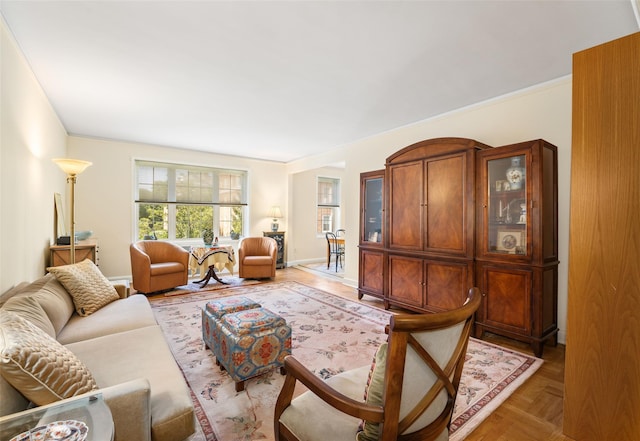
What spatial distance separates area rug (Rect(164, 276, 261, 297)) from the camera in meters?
4.69

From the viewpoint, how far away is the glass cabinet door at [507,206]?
2.80 metres

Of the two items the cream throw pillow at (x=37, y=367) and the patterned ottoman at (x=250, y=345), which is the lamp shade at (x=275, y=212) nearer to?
the patterned ottoman at (x=250, y=345)

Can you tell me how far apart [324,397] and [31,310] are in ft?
5.99

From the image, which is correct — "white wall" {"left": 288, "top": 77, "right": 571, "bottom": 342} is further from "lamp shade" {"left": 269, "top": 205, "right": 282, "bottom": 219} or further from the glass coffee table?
the glass coffee table

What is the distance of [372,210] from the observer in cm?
437

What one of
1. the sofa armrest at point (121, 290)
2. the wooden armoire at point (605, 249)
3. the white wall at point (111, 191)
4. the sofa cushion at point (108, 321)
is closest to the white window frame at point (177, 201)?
the white wall at point (111, 191)

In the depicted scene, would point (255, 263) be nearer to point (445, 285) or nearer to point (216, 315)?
point (216, 315)

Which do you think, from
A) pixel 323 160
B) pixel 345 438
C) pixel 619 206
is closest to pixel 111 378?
pixel 345 438

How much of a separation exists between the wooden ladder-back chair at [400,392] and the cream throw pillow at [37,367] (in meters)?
0.82

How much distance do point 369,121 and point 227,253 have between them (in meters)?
3.30

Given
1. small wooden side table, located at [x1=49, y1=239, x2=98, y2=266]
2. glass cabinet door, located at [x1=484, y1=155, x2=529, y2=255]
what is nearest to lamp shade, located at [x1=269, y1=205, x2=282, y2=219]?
small wooden side table, located at [x1=49, y1=239, x2=98, y2=266]

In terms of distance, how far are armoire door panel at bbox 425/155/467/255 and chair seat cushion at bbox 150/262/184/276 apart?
3832 millimetres

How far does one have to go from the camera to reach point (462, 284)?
316 cm

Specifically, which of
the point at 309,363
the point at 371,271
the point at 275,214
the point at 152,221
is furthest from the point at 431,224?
the point at 152,221
